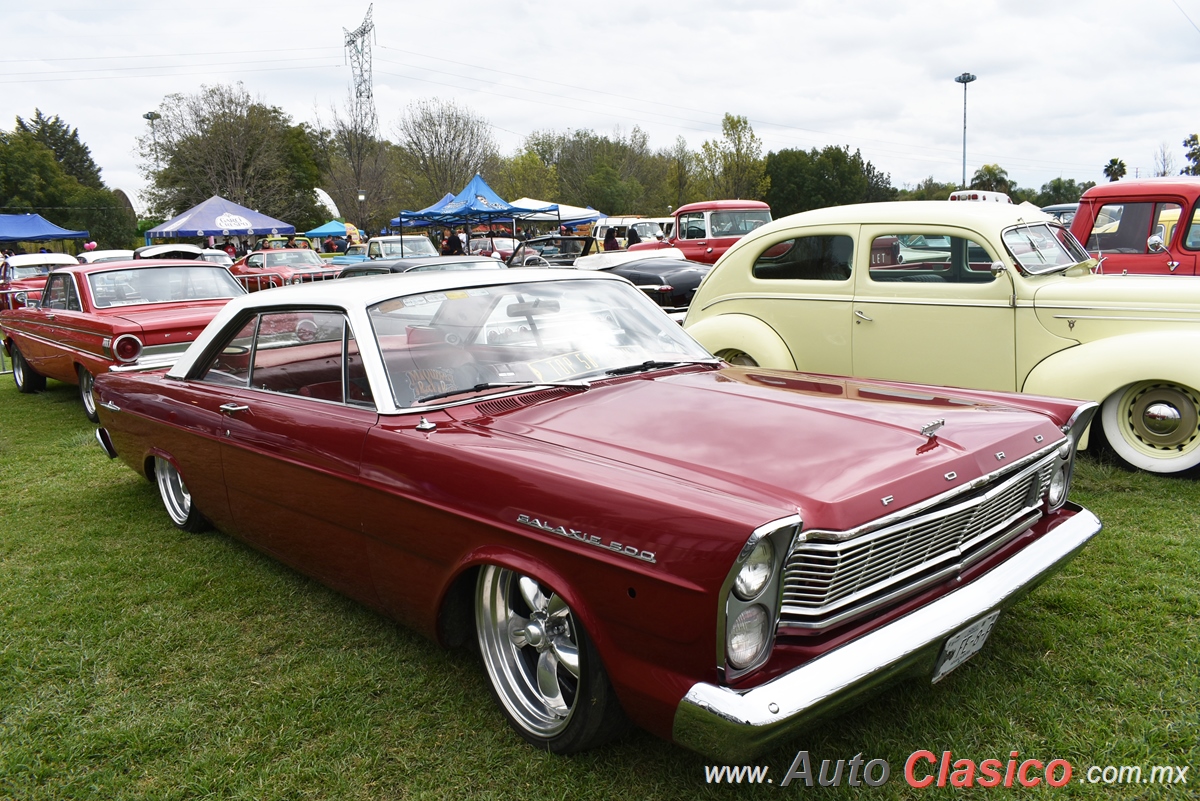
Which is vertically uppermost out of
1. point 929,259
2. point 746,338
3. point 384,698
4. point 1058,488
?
point 929,259

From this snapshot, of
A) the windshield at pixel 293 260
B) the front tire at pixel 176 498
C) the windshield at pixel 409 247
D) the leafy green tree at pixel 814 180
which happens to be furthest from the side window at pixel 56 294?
the leafy green tree at pixel 814 180

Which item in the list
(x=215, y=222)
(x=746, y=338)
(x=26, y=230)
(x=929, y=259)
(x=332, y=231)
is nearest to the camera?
(x=929, y=259)

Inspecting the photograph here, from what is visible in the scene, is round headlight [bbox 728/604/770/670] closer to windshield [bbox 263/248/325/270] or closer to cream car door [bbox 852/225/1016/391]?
cream car door [bbox 852/225/1016/391]

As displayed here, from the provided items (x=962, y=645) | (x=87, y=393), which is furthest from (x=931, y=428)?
(x=87, y=393)

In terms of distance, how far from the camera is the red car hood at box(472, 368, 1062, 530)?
7.16 ft

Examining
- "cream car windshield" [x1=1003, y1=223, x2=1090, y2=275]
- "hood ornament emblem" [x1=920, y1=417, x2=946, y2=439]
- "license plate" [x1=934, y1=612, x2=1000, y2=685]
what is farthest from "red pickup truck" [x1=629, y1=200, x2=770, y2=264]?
"license plate" [x1=934, y1=612, x2=1000, y2=685]

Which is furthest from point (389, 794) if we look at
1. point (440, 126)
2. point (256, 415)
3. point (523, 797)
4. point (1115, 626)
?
point (440, 126)

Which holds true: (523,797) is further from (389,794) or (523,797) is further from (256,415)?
(256,415)

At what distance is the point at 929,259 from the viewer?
18.1ft

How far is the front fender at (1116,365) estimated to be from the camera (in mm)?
4641

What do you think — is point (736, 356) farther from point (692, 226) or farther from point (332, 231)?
point (332, 231)

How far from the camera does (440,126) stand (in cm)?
4388

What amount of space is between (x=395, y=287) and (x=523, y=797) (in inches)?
78.0

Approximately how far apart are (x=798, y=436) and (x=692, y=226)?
15.8 meters
